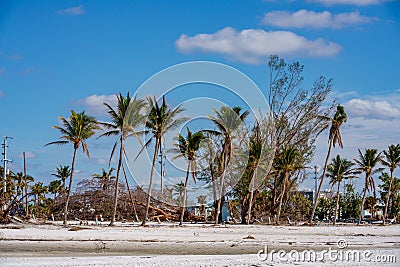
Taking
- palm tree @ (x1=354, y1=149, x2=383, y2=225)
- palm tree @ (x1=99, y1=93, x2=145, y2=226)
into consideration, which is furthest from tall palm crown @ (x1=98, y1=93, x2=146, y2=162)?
palm tree @ (x1=354, y1=149, x2=383, y2=225)

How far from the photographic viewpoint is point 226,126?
134 feet

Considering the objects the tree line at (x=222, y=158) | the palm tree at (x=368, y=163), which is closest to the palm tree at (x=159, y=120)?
the tree line at (x=222, y=158)

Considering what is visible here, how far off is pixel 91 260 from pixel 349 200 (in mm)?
62026

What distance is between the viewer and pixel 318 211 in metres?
72.4

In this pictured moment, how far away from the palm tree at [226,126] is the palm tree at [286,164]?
241 inches

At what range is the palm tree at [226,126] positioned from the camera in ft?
133

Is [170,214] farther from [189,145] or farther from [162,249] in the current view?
[162,249]

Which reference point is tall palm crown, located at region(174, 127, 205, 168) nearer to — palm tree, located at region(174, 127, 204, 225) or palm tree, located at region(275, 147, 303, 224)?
palm tree, located at region(174, 127, 204, 225)

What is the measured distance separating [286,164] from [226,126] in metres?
8.78

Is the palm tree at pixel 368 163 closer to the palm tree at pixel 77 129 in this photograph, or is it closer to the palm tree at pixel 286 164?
the palm tree at pixel 286 164

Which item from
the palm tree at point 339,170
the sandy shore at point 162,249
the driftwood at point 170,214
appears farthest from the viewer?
the palm tree at point 339,170

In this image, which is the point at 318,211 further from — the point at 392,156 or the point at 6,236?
the point at 6,236

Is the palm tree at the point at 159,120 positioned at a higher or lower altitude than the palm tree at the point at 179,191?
higher

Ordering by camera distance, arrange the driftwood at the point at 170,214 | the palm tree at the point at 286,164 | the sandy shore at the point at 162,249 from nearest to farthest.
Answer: the sandy shore at the point at 162,249
the palm tree at the point at 286,164
the driftwood at the point at 170,214
